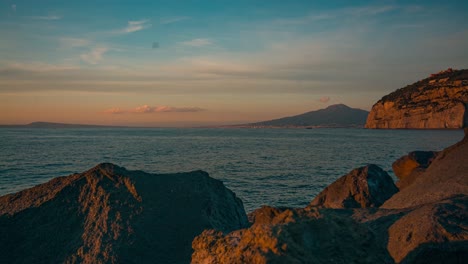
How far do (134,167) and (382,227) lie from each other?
1322 inches

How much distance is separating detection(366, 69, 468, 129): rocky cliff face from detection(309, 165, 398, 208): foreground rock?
146 metres

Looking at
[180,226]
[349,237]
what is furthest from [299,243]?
[180,226]

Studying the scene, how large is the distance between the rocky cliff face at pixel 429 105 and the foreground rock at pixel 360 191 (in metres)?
146

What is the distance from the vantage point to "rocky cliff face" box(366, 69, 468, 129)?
144m

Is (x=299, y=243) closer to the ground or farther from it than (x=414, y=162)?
farther from it

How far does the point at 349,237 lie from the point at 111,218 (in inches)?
174

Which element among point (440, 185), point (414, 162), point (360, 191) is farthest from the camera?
point (414, 162)

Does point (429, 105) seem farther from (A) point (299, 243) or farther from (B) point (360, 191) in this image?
(A) point (299, 243)

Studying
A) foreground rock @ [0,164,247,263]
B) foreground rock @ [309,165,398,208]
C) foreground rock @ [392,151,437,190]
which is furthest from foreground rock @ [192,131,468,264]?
foreground rock @ [392,151,437,190]

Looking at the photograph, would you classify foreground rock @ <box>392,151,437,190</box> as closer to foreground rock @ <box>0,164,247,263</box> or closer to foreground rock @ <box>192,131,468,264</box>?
foreground rock @ <box>192,131,468,264</box>

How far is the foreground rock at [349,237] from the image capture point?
13.6 feet

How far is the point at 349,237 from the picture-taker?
4531 millimetres

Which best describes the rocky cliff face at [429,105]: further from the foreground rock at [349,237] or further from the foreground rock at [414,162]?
the foreground rock at [349,237]

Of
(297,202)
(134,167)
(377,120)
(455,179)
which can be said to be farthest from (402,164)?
(377,120)
